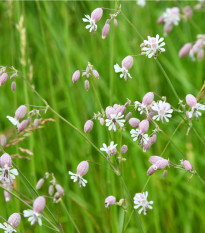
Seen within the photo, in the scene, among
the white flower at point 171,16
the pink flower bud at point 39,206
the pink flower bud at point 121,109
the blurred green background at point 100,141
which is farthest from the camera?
the white flower at point 171,16

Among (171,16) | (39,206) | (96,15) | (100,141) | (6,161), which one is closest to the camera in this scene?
(39,206)

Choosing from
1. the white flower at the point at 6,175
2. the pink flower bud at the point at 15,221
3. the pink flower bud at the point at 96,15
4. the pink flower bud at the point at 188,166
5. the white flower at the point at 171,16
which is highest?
the pink flower bud at the point at 96,15

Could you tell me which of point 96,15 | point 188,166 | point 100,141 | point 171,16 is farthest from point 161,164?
point 171,16

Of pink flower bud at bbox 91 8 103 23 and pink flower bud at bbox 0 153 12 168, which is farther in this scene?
pink flower bud at bbox 91 8 103 23

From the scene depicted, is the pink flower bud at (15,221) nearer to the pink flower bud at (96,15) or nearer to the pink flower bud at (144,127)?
the pink flower bud at (144,127)

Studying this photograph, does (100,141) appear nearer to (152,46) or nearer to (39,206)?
(152,46)

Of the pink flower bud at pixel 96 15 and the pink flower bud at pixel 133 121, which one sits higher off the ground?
the pink flower bud at pixel 96 15

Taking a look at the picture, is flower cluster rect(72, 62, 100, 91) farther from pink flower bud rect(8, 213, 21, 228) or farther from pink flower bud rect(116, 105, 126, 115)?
pink flower bud rect(8, 213, 21, 228)

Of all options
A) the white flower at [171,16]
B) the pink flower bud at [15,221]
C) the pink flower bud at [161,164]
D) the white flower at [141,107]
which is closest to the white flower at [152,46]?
the white flower at [141,107]

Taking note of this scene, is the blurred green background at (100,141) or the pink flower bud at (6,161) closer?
the pink flower bud at (6,161)

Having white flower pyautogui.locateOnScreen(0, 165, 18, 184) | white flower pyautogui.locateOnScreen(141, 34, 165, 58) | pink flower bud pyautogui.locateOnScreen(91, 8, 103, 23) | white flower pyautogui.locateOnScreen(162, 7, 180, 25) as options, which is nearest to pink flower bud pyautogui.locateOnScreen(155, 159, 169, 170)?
white flower pyautogui.locateOnScreen(141, 34, 165, 58)

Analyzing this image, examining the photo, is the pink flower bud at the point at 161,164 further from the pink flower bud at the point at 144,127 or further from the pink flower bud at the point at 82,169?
the pink flower bud at the point at 82,169

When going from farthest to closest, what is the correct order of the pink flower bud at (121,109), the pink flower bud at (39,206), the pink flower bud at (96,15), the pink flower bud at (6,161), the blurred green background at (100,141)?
the blurred green background at (100,141) < the pink flower bud at (96,15) < the pink flower bud at (121,109) < the pink flower bud at (6,161) < the pink flower bud at (39,206)
